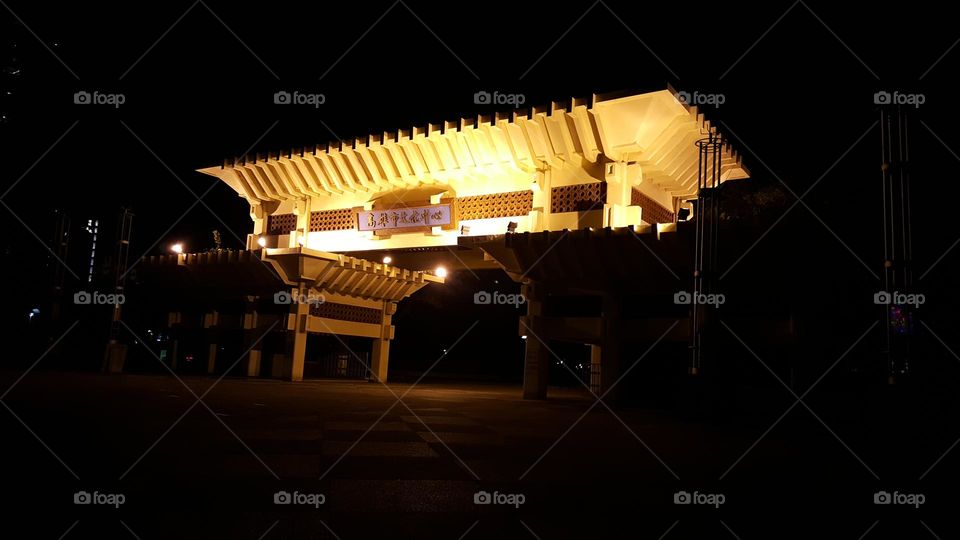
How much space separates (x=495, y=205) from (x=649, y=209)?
420 centimetres

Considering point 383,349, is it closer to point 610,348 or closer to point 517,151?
point 517,151

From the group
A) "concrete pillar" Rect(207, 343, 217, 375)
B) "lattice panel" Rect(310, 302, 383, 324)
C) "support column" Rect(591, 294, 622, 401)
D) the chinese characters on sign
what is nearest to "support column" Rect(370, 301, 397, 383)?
"lattice panel" Rect(310, 302, 383, 324)

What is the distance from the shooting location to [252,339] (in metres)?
23.6

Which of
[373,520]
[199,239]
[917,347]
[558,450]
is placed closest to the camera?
[373,520]

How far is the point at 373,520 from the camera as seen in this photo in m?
4.34

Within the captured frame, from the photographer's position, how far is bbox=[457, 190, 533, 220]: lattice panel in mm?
17109

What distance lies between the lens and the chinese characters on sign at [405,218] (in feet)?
58.7

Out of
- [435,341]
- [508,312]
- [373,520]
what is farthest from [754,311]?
[435,341]

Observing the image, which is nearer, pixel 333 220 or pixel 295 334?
pixel 295 334

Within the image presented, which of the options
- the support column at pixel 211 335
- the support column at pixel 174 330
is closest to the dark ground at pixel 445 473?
the support column at pixel 211 335

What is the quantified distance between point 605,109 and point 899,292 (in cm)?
789

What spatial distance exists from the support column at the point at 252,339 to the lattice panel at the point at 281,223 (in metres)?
3.17

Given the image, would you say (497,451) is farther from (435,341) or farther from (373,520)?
(435,341)

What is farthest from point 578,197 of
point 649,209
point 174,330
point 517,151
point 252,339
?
point 174,330
